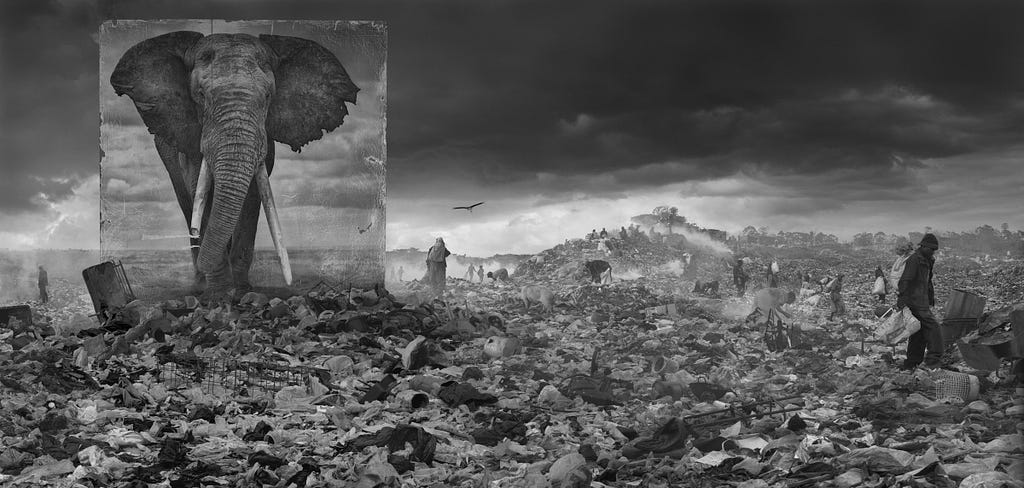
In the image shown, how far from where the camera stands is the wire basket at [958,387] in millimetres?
6355

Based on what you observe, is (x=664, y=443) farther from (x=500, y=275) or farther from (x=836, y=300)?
(x=500, y=275)

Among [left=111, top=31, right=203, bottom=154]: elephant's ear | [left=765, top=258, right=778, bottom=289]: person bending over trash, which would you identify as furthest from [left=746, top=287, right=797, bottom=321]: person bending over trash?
[left=111, top=31, right=203, bottom=154]: elephant's ear

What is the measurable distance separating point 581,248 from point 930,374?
1021cm

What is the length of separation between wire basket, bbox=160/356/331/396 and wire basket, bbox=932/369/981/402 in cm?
508

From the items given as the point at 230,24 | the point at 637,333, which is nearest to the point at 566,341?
the point at 637,333

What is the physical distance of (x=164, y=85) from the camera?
11.3m

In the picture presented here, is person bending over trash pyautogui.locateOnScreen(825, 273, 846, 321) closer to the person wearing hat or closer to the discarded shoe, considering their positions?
the person wearing hat

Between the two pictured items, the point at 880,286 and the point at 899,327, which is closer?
the point at 899,327

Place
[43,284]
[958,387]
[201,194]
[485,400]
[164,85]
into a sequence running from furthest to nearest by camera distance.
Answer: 1. [43,284]
2. [164,85]
3. [201,194]
4. [485,400]
5. [958,387]

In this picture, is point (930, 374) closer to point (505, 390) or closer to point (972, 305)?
point (972, 305)

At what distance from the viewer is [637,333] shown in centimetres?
1024

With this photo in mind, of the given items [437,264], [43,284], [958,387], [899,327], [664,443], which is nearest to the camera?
[664,443]

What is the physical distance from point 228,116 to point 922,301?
8.22 meters

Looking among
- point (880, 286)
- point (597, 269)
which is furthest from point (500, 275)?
point (880, 286)
